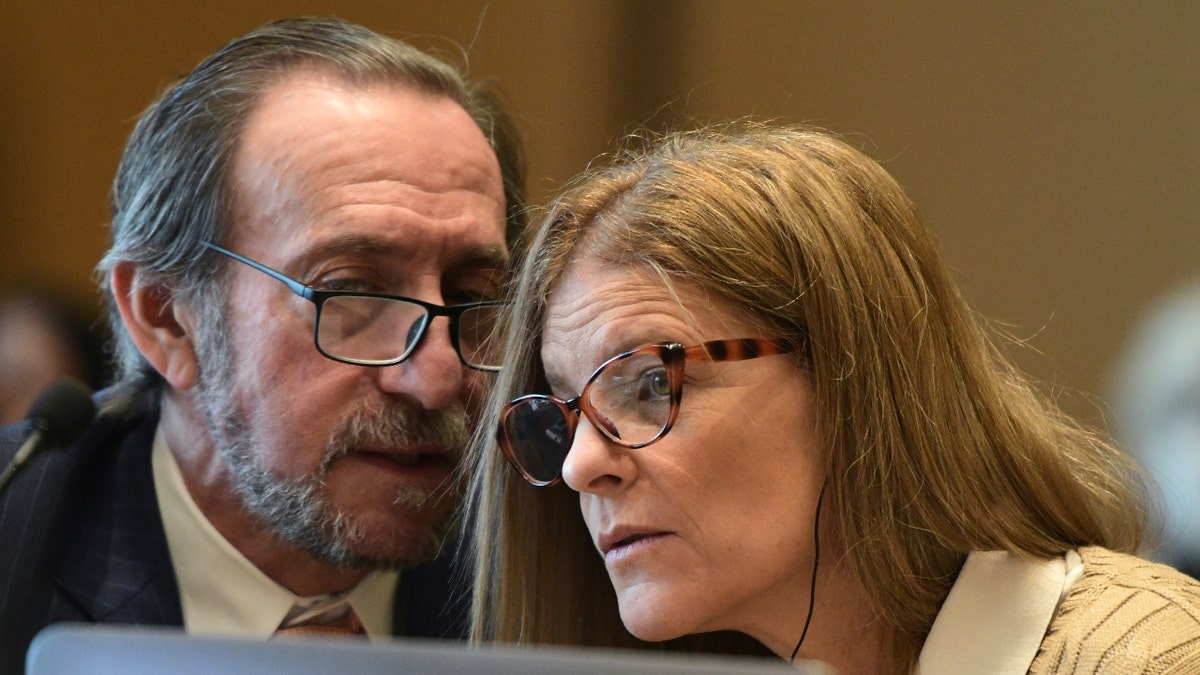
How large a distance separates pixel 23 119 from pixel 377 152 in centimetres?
159

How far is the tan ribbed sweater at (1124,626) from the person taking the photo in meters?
1.23

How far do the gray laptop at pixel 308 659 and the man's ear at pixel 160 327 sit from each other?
1090 millimetres

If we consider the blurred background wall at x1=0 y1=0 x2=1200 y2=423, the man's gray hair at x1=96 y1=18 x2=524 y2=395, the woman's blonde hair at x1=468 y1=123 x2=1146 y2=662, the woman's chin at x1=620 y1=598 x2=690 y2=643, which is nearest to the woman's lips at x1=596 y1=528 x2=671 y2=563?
the woman's chin at x1=620 y1=598 x2=690 y2=643

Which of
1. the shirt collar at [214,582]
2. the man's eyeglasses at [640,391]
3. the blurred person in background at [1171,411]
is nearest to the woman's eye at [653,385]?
the man's eyeglasses at [640,391]

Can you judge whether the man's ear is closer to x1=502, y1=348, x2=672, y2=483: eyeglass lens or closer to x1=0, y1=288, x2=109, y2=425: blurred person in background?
x1=502, y1=348, x2=672, y2=483: eyeglass lens

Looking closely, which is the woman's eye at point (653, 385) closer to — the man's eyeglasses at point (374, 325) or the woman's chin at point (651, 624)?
the woman's chin at point (651, 624)

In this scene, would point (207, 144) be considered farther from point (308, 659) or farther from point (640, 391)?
point (308, 659)

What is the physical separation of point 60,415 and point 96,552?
16.4 inches

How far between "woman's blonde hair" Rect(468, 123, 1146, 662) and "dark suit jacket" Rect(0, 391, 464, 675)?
66 cm

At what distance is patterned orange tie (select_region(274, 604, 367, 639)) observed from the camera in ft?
6.09

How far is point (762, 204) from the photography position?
4.52 ft

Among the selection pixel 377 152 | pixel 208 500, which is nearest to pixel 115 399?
pixel 208 500

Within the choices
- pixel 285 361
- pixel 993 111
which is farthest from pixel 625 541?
pixel 993 111

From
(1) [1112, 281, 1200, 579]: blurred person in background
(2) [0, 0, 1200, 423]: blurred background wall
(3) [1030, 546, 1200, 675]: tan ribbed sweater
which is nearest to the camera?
(3) [1030, 546, 1200, 675]: tan ribbed sweater
